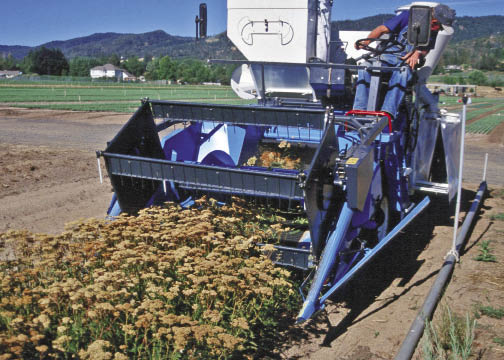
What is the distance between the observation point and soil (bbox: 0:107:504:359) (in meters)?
4.33

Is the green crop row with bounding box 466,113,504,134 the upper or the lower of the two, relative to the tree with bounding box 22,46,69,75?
lower

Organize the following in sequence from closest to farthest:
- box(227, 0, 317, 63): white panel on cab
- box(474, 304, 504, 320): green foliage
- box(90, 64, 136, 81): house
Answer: box(474, 304, 504, 320): green foliage, box(227, 0, 317, 63): white panel on cab, box(90, 64, 136, 81): house

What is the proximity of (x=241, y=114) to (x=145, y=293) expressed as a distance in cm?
209

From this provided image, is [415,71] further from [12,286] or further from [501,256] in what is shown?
[12,286]

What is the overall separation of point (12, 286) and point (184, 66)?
93739 millimetres

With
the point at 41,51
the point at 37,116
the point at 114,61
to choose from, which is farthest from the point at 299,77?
the point at 114,61

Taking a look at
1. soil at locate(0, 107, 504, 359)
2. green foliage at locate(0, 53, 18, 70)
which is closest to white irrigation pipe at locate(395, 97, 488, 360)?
soil at locate(0, 107, 504, 359)

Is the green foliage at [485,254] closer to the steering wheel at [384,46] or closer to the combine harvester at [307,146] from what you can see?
the combine harvester at [307,146]

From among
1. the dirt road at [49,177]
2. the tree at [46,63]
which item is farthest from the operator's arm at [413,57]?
the tree at [46,63]

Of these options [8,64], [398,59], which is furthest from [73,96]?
[8,64]

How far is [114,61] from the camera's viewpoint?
150 m

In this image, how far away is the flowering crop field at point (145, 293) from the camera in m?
3.61

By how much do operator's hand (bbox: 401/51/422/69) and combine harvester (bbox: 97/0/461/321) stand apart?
0.28m

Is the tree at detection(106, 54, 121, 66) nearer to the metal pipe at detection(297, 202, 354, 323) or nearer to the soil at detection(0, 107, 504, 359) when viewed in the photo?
the soil at detection(0, 107, 504, 359)
